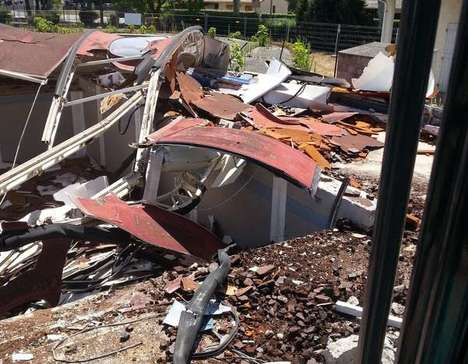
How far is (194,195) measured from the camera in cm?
649

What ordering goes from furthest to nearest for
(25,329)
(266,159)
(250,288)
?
(266,159) → (250,288) → (25,329)

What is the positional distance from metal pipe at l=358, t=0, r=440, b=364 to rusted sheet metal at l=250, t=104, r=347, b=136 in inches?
276

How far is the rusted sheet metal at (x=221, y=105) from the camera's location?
824 cm

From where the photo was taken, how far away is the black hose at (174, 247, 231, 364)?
10.3ft

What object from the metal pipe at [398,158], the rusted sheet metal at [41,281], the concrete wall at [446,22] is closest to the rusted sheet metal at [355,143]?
the concrete wall at [446,22]

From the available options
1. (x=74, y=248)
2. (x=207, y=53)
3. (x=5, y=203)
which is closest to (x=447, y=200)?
(x=74, y=248)

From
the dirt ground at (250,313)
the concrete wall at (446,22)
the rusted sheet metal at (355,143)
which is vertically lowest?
the dirt ground at (250,313)

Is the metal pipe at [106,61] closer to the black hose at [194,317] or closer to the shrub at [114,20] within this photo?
the black hose at [194,317]

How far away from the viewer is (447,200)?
2.27 feet

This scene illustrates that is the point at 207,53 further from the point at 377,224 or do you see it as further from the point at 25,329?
the point at 377,224

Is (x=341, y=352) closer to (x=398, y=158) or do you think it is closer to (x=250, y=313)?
(x=250, y=313)

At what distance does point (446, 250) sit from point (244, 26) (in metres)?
31.4

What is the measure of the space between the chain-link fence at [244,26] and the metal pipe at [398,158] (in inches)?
905

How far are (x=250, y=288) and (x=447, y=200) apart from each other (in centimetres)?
341
